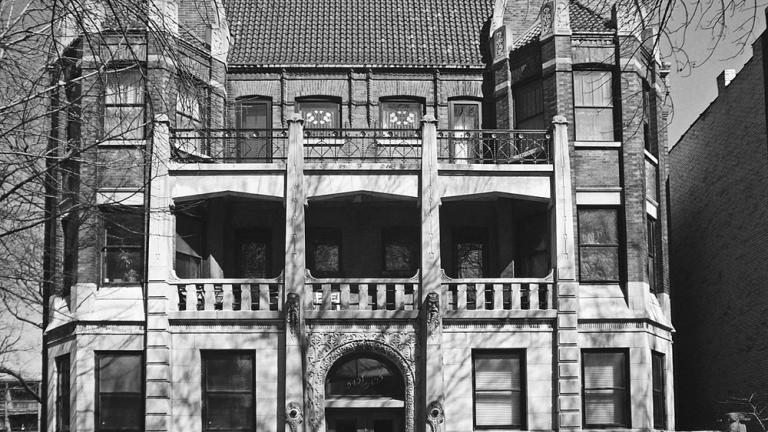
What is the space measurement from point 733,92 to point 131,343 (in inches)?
710

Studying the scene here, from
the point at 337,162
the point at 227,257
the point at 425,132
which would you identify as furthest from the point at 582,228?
the point at 227,257

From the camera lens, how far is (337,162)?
28391 millimetres

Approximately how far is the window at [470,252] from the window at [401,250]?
3.42 feet

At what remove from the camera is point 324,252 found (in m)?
29.4

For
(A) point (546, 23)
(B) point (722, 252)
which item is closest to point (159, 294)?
(A) point (546, 23)

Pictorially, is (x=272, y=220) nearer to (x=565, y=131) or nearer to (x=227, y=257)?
(x=227, y=257)

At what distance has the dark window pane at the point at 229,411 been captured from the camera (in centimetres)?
2630

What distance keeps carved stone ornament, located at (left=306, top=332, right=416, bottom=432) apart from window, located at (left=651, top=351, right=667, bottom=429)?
5.97m

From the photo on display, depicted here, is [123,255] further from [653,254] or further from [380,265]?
[653,254]

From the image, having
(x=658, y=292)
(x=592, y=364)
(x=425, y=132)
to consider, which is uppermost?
(x=425, y=132)

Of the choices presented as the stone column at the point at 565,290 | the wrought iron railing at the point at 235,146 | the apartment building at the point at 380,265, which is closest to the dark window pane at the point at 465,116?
the apartment building at the point at 380,265

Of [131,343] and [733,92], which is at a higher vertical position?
[733,92]

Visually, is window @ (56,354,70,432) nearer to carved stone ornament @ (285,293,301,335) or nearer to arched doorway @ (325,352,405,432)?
carved stone ornament @ (285,293,301,335)

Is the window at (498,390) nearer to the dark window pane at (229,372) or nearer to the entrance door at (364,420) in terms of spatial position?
the entrance door at (364,420)
